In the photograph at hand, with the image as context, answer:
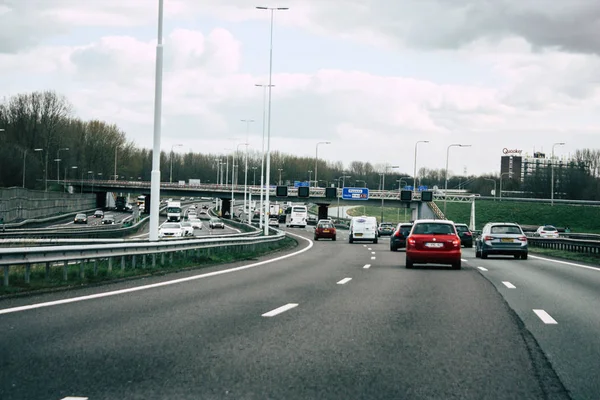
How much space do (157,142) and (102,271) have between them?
6.41 meters

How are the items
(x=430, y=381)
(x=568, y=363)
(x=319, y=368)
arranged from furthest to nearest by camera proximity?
(x=568, y=363), (x=319, y=368), (x=430, y=381)

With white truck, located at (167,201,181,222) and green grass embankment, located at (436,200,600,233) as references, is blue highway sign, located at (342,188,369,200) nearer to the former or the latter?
green grass embankment, located at (436,200,600,233)

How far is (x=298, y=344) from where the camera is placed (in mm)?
8781

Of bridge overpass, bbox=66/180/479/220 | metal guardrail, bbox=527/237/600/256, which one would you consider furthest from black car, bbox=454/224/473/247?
bridge overpass, bbox=66/180/479/220

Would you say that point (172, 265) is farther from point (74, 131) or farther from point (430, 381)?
point (74, 131)

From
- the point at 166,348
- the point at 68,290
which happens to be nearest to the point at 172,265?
the point at 68,290

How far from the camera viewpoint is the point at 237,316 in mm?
11258

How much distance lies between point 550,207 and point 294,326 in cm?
12398

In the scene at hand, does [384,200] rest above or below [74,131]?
below

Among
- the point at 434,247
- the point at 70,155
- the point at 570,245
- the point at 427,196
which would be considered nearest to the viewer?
the point at 434,247

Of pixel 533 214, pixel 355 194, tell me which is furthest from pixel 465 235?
pixel 533 214

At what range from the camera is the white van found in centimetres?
5647

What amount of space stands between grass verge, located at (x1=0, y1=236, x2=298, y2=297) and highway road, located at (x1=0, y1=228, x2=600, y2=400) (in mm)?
913

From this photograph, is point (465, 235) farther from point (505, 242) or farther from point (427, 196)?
point (427, 196)
